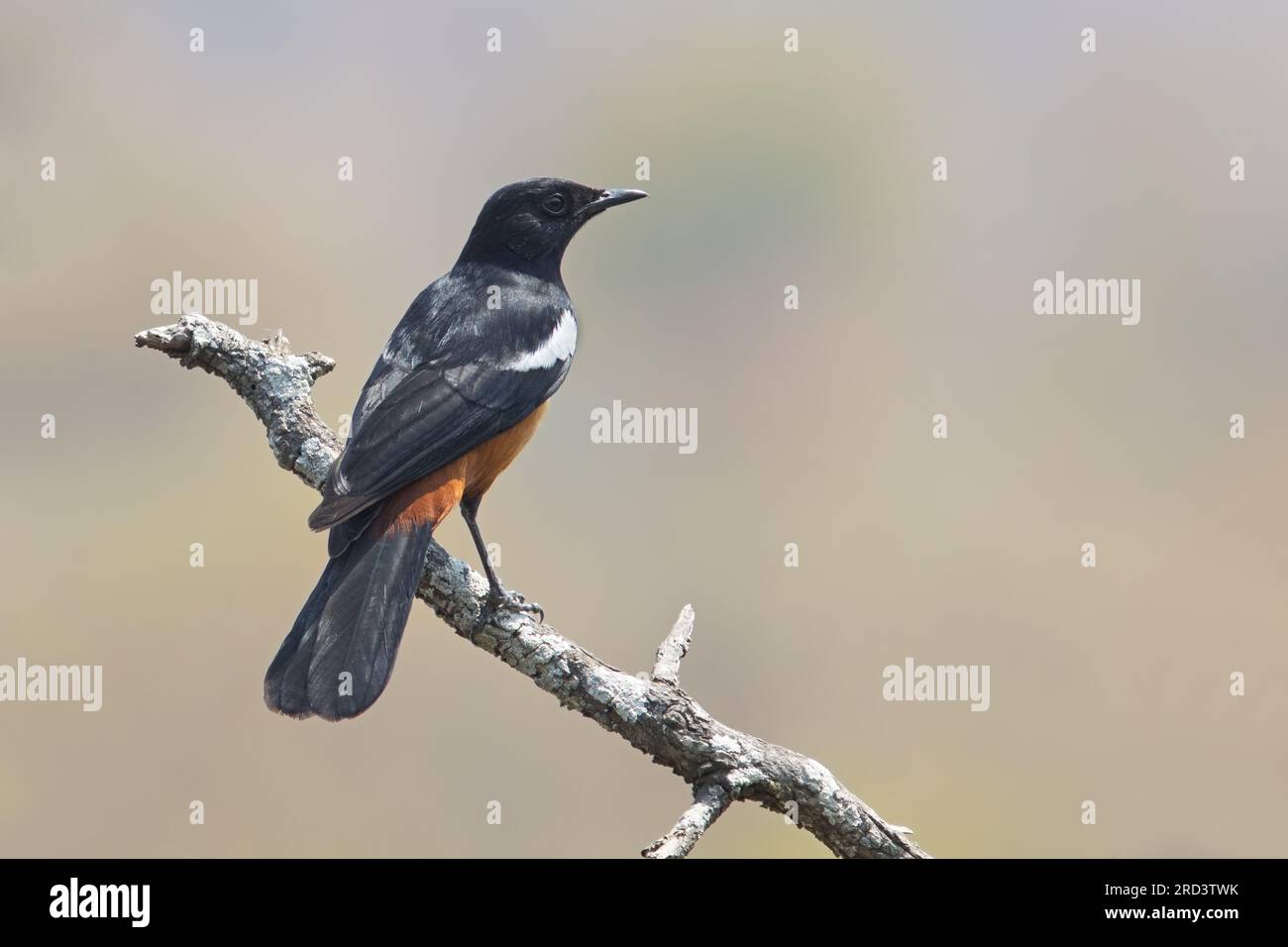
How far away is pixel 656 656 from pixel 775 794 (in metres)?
0.73

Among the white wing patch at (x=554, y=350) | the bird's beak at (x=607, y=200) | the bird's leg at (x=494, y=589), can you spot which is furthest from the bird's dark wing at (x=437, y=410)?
the bird's beak at (x=607, y=200)

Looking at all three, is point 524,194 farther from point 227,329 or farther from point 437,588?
point 437,588

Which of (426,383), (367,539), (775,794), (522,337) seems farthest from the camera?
(522,337)

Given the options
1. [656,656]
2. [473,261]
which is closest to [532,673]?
[656,656]

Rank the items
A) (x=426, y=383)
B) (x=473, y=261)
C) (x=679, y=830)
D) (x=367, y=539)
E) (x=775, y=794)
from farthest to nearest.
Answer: (x=473, y=261) < (x=426, y=383) < (x=367, y=539) < (x=775, y=794) < (x=679, y=830)

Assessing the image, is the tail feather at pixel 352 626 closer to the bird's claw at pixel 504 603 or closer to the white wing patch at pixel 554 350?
the bird's claw at pixel 504 603

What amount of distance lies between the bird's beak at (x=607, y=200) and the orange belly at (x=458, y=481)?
1.35m

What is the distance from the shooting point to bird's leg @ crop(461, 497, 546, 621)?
205 inches

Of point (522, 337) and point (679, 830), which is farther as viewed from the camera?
point (522, 337)

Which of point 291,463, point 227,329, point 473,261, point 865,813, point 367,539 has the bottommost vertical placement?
point 865,813

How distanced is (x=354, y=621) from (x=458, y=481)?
3.04 ft

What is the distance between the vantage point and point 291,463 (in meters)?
5.78

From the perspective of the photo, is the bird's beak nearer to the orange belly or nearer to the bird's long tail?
the orange belly

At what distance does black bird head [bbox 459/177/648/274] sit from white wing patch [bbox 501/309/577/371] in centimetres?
38
